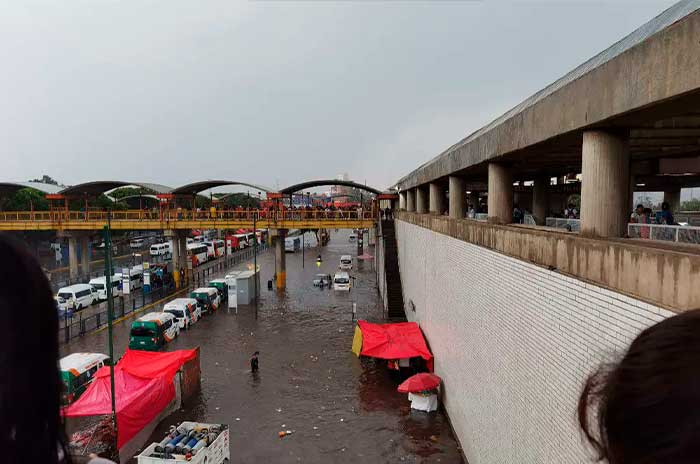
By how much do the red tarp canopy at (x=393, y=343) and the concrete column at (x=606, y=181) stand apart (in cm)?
1052

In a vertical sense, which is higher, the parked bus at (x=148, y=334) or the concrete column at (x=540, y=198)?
the concrete column at (x=540, y=198)

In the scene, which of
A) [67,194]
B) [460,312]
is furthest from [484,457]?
[67,194]

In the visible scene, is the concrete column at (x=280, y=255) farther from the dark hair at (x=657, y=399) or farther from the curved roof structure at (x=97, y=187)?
the dark hair at (x=657, y=399)

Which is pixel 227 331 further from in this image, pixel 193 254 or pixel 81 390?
pixel 193 254

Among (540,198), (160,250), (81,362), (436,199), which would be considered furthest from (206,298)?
(160,250)

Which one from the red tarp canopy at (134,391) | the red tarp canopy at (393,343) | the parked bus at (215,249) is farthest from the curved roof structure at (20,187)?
the red tarp canopy at (393,343)

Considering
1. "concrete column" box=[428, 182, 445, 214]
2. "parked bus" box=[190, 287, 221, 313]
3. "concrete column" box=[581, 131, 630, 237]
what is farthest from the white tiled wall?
"parked bus" box=[190, 287, 221, 313]

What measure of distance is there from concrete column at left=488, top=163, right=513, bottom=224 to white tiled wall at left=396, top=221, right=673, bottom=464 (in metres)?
0.84

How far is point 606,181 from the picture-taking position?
5.59 metres

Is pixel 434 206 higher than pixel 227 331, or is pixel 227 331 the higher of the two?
pixel 434 206

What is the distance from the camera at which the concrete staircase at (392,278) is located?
2447cm

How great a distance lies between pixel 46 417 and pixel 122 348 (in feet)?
71.3

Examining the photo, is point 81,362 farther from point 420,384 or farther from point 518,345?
point 518,345

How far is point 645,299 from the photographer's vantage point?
4.47 metres
